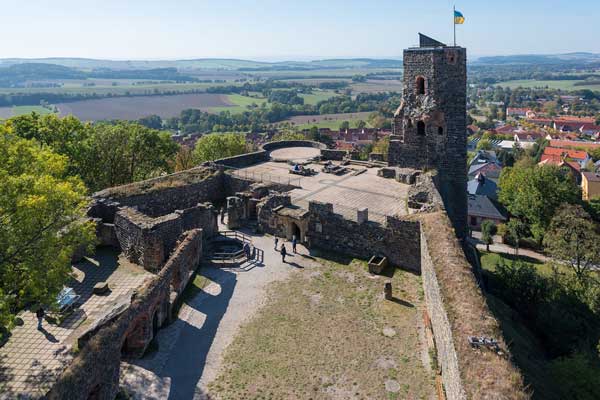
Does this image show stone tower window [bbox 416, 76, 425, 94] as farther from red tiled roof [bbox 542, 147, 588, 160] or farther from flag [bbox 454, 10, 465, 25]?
red tiled roof [bbox 542, 147, 588, 160]

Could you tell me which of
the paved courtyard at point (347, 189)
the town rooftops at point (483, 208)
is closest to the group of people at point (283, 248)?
the paved courtyard at point (347, 189)

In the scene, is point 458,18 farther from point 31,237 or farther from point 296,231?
point 31,237

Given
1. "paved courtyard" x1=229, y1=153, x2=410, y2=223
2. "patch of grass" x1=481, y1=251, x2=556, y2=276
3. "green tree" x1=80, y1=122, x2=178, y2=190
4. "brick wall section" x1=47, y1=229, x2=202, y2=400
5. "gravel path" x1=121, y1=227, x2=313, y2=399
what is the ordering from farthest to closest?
"patch of grass" x1=481, y1=251, x2=556, y2=276 → "green tree" x1=80, y1=122, x2=178, y2=190 → "paved courtyard" x1=229, y1=153, x2=410, y2=223 → "gravel path" x1=121, y1=227, x2=313, y2=399 → "brick wall section" x1=47, y1=229, x2=202, y2=400

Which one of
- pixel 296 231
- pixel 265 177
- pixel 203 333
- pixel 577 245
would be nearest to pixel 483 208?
pixel 577 245

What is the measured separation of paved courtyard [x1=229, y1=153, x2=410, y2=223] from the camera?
87.0 feet

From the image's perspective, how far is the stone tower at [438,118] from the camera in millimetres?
29953

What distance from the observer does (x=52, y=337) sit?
16.6 m

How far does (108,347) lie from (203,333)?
4572mm

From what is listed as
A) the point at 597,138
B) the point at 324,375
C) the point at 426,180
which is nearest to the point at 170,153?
the point at 426,180

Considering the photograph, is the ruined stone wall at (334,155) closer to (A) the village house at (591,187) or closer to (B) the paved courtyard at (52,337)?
(B) the paved courtyard at (52,337)

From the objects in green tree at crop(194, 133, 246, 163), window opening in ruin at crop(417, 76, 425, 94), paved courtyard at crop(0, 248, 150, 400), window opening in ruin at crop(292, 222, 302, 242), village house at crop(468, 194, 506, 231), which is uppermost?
window opening in ruin at crop(417, 76, 425, 94)

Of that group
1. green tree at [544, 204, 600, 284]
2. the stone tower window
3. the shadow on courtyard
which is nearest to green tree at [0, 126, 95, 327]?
the shadow on courtyard

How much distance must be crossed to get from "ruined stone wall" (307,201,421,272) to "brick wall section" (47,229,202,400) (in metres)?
8.03

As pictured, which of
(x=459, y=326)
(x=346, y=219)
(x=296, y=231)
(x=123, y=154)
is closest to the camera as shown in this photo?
(x=459, y=326)
